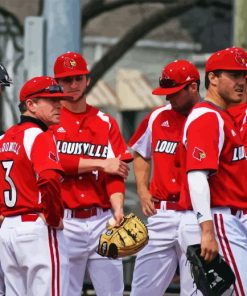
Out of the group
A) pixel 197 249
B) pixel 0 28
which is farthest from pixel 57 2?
pixel 0 28

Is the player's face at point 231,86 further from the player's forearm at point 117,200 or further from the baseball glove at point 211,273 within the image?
the player's forearm at point 117,200

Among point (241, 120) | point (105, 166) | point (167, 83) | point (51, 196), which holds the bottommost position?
point (51, 196)

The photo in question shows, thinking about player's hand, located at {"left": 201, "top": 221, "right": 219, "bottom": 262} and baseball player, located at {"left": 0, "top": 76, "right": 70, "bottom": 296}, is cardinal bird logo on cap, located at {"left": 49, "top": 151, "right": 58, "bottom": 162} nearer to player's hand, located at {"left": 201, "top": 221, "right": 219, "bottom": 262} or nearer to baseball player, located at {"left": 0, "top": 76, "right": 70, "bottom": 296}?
baseball player, located at {"left": 0, "top": 76, "right": 70, "bottom": 296}

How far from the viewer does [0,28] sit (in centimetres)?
2270

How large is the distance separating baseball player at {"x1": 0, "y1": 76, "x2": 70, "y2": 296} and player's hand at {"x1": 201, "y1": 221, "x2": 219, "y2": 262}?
1010 mm

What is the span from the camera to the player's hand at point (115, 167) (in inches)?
318

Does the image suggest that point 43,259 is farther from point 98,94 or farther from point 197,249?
point 98,94

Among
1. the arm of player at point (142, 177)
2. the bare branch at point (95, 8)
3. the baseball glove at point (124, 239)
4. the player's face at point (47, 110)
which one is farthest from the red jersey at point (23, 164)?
the bare branch at point (95, 8)

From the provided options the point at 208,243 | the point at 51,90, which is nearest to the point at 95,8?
the point at 51,90

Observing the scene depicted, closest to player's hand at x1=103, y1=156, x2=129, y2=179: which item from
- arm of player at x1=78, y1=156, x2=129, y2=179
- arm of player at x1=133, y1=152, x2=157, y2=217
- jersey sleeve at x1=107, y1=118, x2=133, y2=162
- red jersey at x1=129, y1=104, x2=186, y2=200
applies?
arm of player at x1=78, y1=156, x2=129, y2=179

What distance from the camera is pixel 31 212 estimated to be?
7176 millimetres

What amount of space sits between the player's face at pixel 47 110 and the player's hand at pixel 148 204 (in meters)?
1.34

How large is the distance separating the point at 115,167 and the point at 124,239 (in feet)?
2.23

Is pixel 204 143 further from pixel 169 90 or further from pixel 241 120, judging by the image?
pixel 169 90
